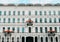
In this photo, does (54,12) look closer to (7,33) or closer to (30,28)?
(30,28)

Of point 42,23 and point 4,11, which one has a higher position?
point 4,11

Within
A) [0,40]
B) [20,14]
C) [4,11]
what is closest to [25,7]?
[20,14]

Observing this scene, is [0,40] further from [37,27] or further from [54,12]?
[54,12]

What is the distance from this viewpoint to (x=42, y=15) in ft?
211

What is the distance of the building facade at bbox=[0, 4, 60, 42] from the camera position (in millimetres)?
62781

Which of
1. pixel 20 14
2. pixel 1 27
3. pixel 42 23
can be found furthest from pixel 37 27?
pixel 1 27

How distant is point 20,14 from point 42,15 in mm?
6734

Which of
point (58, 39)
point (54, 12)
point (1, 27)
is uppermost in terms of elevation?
point (54, 12)

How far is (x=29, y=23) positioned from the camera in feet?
208

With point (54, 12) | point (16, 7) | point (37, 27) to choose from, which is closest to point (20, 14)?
point (16, 7)

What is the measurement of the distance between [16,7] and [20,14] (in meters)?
2.53

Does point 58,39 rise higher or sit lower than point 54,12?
lower

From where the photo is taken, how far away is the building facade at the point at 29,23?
62781 millimetres

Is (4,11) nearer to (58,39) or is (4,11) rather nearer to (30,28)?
(30,28)
